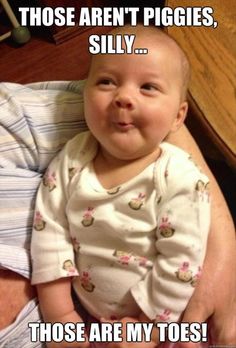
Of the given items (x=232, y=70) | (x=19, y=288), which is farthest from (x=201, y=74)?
(x=19, y=288)

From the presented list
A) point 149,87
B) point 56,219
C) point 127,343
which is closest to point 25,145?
point 56,219

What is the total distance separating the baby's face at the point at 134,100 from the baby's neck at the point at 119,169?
0.02 m

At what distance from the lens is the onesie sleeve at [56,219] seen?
0.78 m

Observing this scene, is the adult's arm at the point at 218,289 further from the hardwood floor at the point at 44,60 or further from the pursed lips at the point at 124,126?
the hardwood floor at the point at 44,60

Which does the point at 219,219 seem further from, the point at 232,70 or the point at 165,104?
the point at 232,70

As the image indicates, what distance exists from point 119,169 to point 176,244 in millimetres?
175

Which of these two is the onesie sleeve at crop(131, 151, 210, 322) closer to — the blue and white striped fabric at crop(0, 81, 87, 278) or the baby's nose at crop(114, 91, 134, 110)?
the baby's nose at crop(114, 91, 134, 110)

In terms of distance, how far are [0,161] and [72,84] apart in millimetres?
216

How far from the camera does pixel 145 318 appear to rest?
738 millimetres

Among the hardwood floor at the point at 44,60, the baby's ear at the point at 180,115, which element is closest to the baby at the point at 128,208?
the baby's ear at the point at 180,115

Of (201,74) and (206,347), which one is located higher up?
(201,74)

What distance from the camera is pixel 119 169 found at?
2.61 feet

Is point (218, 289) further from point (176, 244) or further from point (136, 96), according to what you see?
point (136, 96)

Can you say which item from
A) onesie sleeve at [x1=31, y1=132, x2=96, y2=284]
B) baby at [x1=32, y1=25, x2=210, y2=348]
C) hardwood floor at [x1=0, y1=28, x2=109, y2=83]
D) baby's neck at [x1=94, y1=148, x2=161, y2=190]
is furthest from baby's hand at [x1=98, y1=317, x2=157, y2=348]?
hardwood floor at [x1=0, y1=28, x2=109, y2=83]
